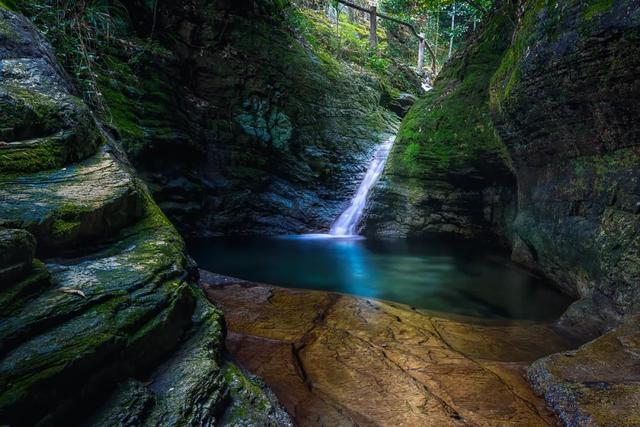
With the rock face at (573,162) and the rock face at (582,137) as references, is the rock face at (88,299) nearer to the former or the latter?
the rock face at (573,162)

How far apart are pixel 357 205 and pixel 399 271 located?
5.01 m

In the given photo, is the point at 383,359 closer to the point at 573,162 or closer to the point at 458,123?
the point at 573,162

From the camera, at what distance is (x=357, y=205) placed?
13.0m

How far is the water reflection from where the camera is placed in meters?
6.30

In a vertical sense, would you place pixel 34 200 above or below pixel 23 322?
above

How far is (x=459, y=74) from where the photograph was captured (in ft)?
34.8

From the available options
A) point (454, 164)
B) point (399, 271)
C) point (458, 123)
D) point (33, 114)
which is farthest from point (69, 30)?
point (454, 164)

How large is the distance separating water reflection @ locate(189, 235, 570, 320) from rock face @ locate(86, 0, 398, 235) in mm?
1394

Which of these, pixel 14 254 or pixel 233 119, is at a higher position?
pixel 233 119

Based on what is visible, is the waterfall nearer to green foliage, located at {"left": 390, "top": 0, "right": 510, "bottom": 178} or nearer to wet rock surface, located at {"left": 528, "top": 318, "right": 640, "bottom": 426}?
green foliage, located at {"left": 390, "top": 0, "right": 510, "bottom": 178}

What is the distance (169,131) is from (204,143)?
1568 mm

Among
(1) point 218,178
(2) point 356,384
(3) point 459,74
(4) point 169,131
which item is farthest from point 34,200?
(3) point 459,74

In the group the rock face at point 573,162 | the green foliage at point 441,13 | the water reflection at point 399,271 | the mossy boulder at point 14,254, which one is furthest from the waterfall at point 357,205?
the mossy boulder at point 14,254

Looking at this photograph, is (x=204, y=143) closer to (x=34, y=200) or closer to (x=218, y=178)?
(x=218, y=178)
